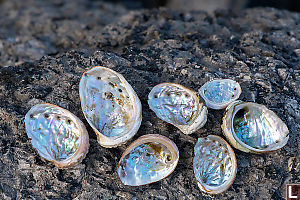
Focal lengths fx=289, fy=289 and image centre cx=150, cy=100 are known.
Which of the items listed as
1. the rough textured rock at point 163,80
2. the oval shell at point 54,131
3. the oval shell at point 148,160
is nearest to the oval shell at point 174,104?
the rough textured rock at point 163,80

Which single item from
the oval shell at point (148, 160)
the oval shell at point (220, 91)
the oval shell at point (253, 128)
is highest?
the oval shell at point (220, 91)

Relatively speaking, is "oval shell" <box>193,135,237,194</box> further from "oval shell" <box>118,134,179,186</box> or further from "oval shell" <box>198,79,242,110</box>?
"oval shell" <box>198,79,242,110</box>

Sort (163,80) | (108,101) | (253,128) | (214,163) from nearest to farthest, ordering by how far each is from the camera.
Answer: (214,163) → (253,128) → (108,101) → (163,80)

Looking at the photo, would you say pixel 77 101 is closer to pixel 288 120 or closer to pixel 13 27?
pixel 288 120

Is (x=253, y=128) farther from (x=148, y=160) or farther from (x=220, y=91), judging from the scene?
(x=148, y=160)

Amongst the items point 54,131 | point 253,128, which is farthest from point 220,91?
point 54,131

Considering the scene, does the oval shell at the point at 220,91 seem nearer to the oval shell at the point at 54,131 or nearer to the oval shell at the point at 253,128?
the oval shell at the point at 253,128
